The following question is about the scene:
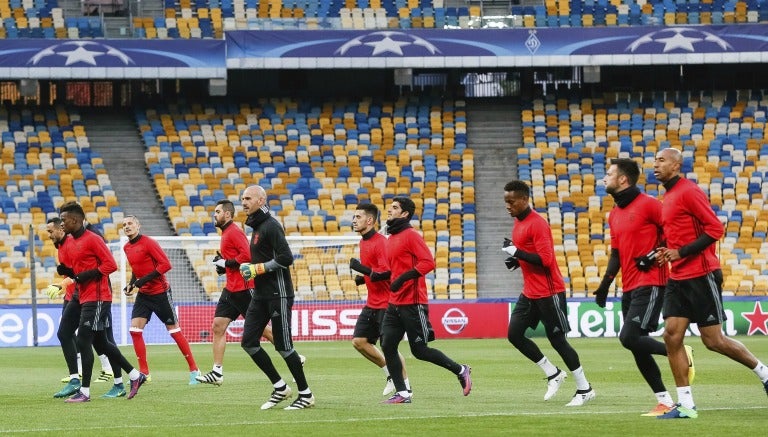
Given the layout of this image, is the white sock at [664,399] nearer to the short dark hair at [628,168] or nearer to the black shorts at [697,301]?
the black shorts at [697,301]

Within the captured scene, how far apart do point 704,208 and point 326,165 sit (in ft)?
→ 94.7

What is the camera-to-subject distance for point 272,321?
45.7ft

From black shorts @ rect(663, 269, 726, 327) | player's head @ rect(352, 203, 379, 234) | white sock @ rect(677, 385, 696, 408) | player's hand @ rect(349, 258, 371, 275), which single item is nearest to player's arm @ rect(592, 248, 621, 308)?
black shorts @ rect(663, 269, 726, 327)

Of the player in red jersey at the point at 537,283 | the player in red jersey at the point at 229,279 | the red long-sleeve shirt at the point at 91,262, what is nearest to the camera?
the player in red jersey at the point at 537,283

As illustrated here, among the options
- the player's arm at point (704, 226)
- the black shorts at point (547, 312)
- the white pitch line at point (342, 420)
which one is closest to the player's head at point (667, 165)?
the player's arm at point (704, 226)

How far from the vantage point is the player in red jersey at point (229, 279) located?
59.2 ft

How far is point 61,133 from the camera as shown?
4141 centimetres

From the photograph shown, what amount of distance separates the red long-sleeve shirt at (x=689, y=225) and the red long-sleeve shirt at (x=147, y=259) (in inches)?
326

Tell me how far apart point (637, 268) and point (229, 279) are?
7598mm

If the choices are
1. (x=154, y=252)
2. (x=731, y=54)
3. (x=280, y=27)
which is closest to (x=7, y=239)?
(x=280, y=27)

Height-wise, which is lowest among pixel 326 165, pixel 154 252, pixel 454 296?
pixel 454 296

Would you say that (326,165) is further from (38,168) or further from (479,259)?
(38,168)

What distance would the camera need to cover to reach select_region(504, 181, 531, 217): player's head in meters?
14.6

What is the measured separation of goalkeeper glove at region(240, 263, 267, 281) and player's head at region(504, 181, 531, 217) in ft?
9.37
